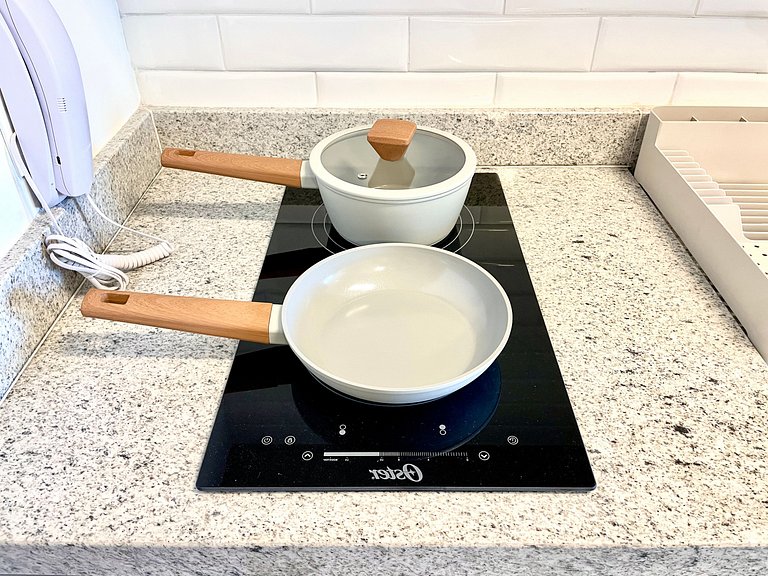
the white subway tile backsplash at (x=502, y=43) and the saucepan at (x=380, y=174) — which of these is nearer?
the saucepan at (x=380, y=174)

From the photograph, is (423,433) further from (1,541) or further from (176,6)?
(176,6)

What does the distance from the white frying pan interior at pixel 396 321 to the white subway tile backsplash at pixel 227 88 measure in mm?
364

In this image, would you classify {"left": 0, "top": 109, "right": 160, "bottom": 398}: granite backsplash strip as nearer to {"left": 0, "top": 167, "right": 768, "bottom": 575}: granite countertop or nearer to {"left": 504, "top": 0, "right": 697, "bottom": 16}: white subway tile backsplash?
{"left": 0, "top": 167, "right": 768, "bottom": 575}: granite countertop

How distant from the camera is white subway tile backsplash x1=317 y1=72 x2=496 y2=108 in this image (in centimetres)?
88

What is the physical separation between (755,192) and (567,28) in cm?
35

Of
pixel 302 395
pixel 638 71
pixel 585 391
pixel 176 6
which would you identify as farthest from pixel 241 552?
pixel 638 71

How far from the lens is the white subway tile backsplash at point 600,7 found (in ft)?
2.64

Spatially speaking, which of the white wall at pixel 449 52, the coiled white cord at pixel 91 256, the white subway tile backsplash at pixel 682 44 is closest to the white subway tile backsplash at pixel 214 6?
the white wall at pixel 449 52

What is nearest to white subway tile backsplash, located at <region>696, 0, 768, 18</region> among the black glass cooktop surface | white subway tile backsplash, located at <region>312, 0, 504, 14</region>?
white subway tile backsplash, located at <region>312, 0, 504, 14</region>

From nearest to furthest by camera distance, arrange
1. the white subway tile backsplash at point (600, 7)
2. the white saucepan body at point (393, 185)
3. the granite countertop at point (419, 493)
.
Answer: the granite countertop at point (419, 493) < the white saucepan body at point (393, 185) < the white subway tile backsplash at point (600, 7)

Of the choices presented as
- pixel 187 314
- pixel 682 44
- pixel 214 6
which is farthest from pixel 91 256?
pixel 682 44

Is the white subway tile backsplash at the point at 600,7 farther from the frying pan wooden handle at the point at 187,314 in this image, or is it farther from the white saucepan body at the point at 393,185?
the frying pan wooden handle at the point at 187,314

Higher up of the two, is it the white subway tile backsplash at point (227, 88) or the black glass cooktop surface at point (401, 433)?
the white subway tile backsplash at point (227, 88)

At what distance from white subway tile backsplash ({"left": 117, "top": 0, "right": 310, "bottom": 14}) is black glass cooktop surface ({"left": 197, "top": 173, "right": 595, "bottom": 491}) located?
1.64ft
